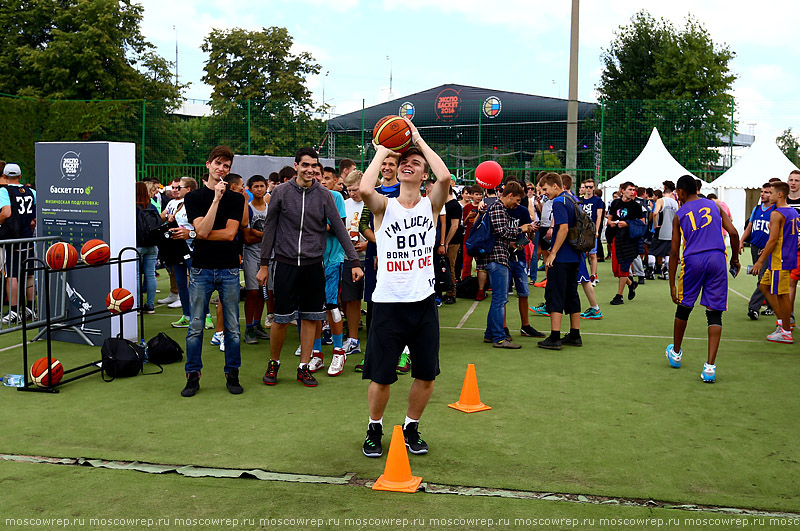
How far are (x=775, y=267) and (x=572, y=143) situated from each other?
1365 centimetres

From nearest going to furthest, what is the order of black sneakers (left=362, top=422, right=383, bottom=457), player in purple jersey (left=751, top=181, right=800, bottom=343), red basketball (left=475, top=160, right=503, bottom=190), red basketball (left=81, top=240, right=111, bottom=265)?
black sneakers (left=362, top=422, right=383, bottom=457), red basketball (left=81, top=240, right=111, bottom=265), player in purple jersey (left=751, top=181, right=800, bottom=343), red basketball (left=475, top=160, right=503, bottom=190)

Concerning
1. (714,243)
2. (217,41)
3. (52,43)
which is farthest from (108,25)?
(714,243)

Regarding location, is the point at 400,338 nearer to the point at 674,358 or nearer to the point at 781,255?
the point at 674,358

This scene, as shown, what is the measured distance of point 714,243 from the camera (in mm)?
7277

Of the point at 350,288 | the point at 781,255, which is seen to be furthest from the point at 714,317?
the point at 350,288

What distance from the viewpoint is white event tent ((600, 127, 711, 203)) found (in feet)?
72.3

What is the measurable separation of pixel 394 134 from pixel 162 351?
433cm

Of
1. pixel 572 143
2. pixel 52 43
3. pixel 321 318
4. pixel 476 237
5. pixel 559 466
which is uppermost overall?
pixel 52 43

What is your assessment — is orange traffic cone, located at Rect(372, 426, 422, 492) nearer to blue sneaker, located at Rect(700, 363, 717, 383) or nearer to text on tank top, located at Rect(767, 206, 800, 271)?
blue sneaker, located at Rect(700, 363, 717, 383)

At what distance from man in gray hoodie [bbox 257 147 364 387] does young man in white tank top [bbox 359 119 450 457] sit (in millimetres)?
1953

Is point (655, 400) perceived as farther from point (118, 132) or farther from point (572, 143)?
point (118, 132)

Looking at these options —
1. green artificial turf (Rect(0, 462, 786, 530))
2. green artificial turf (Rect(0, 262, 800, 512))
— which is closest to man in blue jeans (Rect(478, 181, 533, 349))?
green artificial turf (Rect(0, 262, 800, 512))

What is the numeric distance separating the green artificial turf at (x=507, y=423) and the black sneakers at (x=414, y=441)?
0.13 meters

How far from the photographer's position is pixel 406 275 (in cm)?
489
